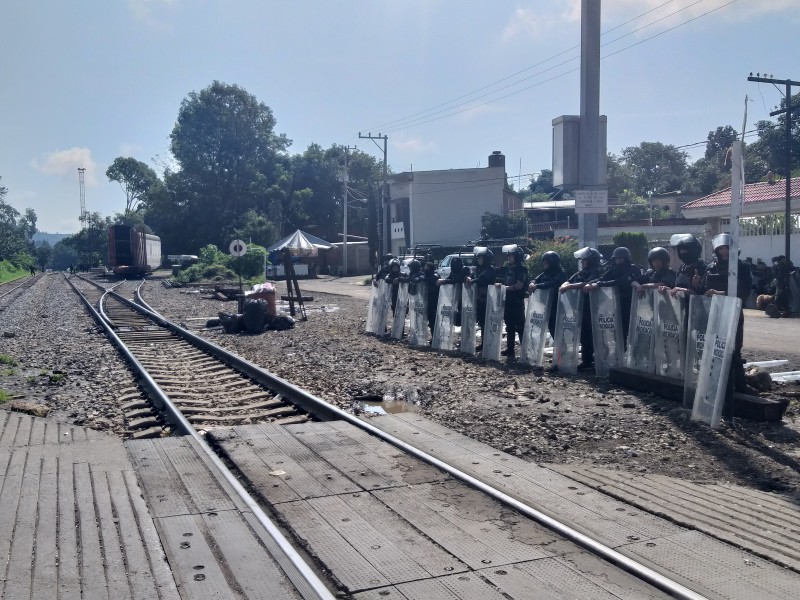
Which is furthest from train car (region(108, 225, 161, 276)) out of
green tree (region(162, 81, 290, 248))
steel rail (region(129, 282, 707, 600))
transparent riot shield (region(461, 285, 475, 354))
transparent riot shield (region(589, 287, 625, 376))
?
transparent riot shield (region(589, 287, 625, 376))

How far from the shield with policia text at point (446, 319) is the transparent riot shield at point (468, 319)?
423mm

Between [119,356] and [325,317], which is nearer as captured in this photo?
[119,356]

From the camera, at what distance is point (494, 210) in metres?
59.2

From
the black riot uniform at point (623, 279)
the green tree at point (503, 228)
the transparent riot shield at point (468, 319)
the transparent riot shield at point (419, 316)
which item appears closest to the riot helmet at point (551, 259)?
the black riot uniform at point (623, 279)

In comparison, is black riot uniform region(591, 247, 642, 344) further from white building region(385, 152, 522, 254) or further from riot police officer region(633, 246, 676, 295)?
white building region(385, 152, 522, 254)

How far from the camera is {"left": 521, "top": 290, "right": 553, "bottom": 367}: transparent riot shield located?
12.0 m

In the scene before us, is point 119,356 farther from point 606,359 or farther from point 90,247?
point 90,247

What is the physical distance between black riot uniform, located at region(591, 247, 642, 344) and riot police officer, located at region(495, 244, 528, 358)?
Answer: 1.96 meters

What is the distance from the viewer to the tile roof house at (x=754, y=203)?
25.1 meters

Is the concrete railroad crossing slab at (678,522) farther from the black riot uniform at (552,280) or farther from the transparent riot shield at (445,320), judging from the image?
the transparent riot shield at (445,320)

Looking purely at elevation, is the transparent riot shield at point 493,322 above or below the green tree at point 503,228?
below

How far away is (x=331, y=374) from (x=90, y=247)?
113m

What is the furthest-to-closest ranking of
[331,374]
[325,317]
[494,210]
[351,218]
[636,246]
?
[351,218]
[494,210]
[636,246]
[325,317]
[331,374]

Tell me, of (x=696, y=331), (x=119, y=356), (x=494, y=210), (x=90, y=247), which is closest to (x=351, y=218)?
(x=494, y=210)
